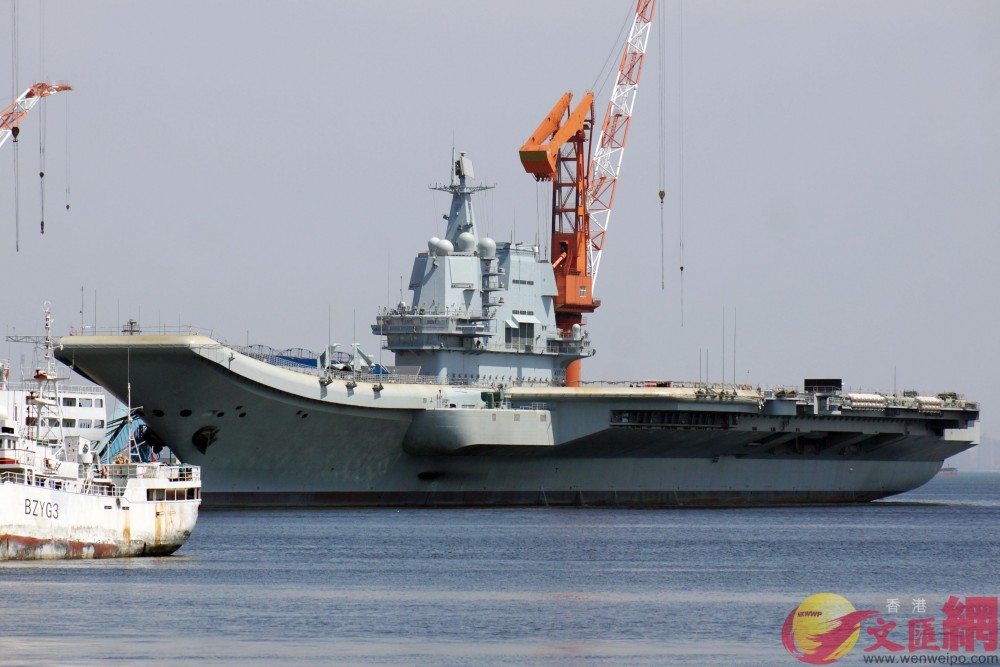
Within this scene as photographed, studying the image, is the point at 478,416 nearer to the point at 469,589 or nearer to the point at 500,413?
the point at 500,413

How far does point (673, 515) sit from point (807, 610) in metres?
29.3

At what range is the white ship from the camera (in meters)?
33.8

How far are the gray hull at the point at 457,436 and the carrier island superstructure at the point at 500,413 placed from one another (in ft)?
0.20

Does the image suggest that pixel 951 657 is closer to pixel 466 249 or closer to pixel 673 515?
pixel 673 515

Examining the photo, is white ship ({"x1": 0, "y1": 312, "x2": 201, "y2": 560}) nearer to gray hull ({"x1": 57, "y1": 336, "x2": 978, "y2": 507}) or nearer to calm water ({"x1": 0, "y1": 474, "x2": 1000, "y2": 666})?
calm water ({"x1": 0, "y1": 474, "x2": 1000, "y2": 666})

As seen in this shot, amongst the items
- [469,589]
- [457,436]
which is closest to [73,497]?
[469,589]

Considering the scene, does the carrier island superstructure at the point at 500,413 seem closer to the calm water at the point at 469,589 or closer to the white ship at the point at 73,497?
the calm water at the point at 469,589

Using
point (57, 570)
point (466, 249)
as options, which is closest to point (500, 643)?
point (57, 570)

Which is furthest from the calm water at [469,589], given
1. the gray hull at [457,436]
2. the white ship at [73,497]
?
the gray hull at [457,436]

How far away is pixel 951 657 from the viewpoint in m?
23.5

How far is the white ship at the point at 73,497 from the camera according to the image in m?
33.8

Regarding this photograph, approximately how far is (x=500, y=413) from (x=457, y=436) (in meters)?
1.75

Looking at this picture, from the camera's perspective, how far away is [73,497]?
34.9 metres

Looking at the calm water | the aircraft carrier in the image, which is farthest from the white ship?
the aircraft carrier
